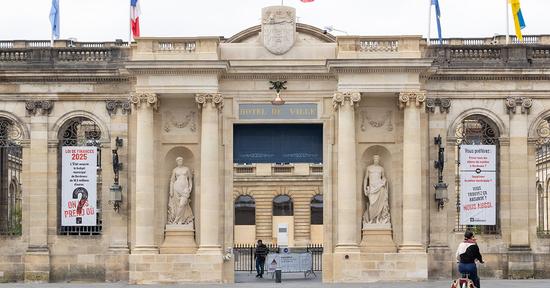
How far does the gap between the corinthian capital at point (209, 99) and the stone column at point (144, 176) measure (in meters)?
1.33

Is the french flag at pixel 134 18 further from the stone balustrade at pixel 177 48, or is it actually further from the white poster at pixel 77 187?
the white poster at pixel 77 187

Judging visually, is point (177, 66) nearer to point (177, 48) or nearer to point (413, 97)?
point (177, 48)

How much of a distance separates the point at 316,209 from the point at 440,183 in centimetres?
3527

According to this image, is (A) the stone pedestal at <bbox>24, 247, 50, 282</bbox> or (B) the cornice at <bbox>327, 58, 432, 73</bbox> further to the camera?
(A) the stone pedestal at <bbox>24, 247, 50, 282</bbox>

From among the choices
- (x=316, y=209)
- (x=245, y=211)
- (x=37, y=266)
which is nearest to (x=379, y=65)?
(x=37, y=266)

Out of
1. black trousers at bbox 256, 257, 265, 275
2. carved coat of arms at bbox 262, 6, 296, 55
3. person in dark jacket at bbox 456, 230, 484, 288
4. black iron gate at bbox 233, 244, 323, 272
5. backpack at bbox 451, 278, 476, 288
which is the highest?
carved coat of arms at bbox 262, 6, 296, 55

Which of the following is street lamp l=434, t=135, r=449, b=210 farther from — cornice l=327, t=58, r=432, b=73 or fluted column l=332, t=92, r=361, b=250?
fluted column l=332, t=92, r=361, b=250

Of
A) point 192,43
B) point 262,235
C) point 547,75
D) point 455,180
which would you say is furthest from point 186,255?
point 262,235

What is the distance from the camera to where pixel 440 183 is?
121 feet

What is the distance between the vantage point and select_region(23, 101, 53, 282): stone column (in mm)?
37375

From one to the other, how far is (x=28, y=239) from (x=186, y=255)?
534 centimetres

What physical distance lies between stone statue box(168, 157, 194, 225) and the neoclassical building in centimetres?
5

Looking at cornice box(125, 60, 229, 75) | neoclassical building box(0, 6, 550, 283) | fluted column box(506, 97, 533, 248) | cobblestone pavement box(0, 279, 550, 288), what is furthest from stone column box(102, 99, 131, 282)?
fluted column box(506, 97, 533, 248)

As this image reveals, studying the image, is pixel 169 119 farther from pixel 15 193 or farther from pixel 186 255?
pixel 15 193
